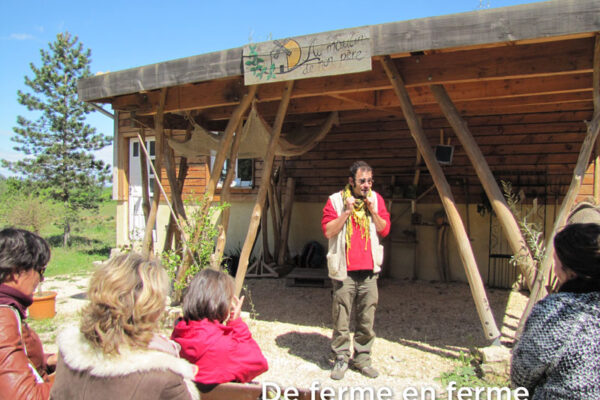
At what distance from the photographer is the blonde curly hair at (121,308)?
1.39m

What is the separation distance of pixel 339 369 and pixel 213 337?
1920 millimetres

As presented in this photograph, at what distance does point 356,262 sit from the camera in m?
3.45

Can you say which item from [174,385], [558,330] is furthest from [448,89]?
[174,385]

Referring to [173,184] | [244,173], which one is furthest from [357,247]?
[244,173]

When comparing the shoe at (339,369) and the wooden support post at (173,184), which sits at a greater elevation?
the wooden support post at (173,184)

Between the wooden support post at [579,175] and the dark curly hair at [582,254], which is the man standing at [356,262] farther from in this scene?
the dark curly hair at [582,254]

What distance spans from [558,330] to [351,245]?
2.15 metres

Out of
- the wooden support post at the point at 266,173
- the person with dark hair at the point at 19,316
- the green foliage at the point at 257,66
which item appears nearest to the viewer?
the person with dark hair at the point at 19,316

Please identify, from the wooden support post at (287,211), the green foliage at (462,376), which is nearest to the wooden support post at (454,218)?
the green foliage at (462,376)

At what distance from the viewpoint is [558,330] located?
1379 millimetres

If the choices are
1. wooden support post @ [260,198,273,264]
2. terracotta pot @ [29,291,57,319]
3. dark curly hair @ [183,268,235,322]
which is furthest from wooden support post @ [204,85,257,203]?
wooden support post @ [260,198,273,264]

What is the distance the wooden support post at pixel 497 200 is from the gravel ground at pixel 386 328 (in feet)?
3.25

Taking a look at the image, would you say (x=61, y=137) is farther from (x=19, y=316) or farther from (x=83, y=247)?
(x=19, y=316)

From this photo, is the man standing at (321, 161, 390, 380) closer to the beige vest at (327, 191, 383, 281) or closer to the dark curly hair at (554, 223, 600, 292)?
the beige vest at (327, 191, 383, 281)
